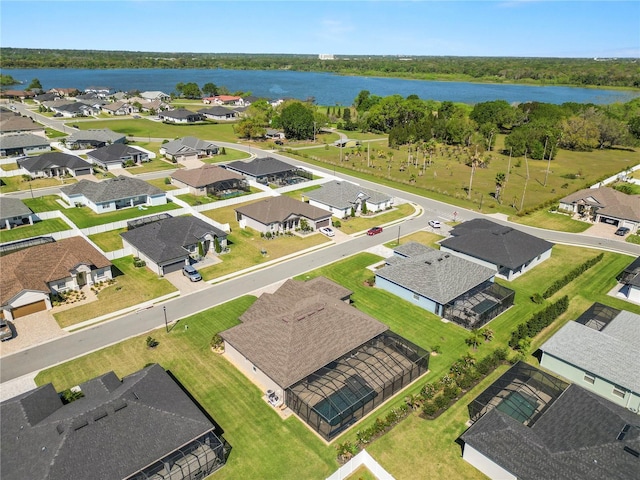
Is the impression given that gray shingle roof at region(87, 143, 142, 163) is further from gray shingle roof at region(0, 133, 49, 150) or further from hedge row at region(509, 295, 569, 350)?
hedge row at region(509, 295, 569, 350)

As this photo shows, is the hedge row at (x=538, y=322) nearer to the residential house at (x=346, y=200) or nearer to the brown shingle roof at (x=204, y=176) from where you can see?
the residential house at (x=346, y=200)

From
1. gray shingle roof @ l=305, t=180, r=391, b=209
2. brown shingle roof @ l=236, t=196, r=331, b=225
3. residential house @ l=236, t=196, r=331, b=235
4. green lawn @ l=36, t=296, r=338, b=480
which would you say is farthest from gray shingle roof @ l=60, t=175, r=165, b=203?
green lawn @ l=36, t=296, r=338, b=480

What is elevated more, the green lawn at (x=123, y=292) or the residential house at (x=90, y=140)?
the residential house at (x=90, y=140)

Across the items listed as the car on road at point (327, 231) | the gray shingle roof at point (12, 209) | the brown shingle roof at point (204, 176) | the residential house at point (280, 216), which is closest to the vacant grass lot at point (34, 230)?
the gray shingle roof at point (12, 209)

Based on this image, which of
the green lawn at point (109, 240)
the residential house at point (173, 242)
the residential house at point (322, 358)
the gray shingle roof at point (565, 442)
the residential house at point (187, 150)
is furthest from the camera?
the residential house at point (187, 150)

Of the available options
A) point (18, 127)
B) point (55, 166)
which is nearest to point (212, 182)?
point (55, 166)
